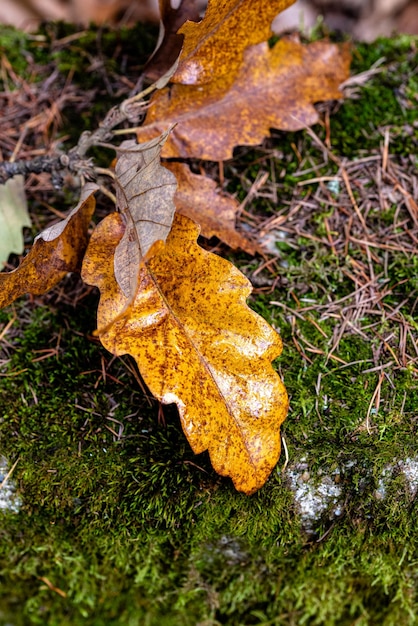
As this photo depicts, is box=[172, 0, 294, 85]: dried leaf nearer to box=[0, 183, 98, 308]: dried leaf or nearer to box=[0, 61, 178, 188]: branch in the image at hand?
box=[0, 61, 178, 188]: branch

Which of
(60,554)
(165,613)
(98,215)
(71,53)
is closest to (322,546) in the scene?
(165,613)

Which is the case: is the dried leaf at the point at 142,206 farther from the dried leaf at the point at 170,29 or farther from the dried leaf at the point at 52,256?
the dried leaf at the point at 170,29

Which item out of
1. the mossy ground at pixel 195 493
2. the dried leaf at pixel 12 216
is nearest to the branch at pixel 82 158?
the dried leaf at pixel 12 216

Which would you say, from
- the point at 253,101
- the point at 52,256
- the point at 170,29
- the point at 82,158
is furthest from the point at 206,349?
the point at 170,29

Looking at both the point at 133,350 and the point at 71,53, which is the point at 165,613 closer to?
the point at 133,350

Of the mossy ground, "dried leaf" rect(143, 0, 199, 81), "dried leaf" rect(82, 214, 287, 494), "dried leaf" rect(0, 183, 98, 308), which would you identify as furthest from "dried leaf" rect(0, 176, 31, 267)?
"dried leaf" rect(143, 0, 199, 81)

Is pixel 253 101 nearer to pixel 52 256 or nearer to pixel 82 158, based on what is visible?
pixel 82 158
